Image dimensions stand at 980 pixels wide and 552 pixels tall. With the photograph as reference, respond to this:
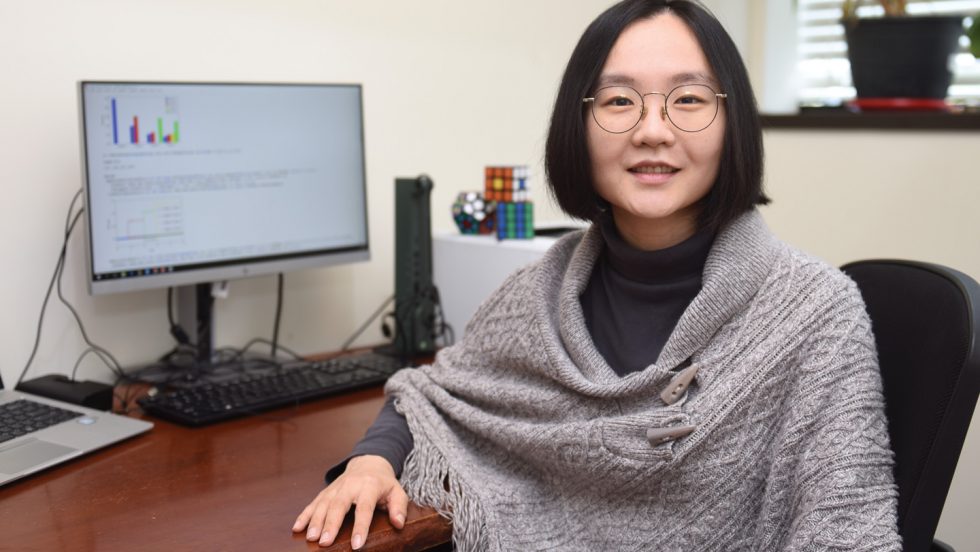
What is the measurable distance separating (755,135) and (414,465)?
63 cm

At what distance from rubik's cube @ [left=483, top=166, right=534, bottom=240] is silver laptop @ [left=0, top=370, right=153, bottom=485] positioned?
2.52ft

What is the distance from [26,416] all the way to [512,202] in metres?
0.94

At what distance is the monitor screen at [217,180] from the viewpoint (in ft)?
5.09

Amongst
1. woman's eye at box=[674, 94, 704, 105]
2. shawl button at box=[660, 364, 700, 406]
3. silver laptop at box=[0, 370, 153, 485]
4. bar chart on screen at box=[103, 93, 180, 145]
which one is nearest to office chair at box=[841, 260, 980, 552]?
shawl button at box=[660, 364, 700, 406]

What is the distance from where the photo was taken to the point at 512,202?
189cm

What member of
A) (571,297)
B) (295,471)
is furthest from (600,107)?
(295,471)

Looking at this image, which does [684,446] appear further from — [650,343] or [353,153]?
[353,153]

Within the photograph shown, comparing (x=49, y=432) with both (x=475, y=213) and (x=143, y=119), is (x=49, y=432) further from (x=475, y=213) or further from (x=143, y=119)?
(x=475, y=213)

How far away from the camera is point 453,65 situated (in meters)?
2.19

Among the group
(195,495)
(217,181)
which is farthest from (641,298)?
(217,181)

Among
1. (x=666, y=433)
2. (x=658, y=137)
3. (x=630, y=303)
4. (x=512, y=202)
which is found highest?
(x=658, y=137)

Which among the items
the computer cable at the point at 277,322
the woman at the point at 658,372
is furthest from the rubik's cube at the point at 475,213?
the woman at the point at 658,372

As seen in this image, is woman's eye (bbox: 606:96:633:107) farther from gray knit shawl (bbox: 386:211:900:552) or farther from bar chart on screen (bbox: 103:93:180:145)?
bar chart on screen (bbox: 103:93:180:145)

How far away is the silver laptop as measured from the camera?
49.9 inches
